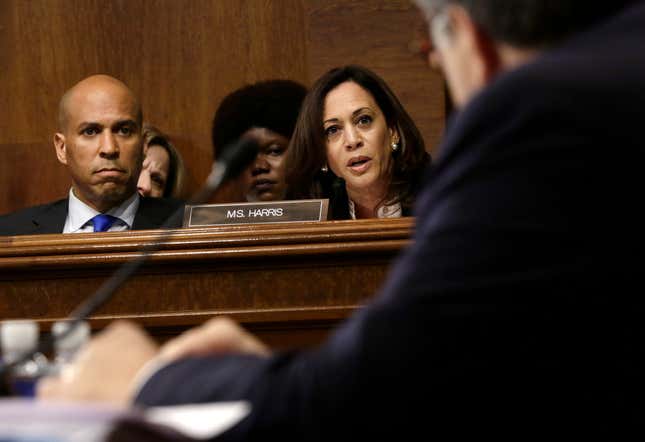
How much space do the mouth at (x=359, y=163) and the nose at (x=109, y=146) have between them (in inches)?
34.1

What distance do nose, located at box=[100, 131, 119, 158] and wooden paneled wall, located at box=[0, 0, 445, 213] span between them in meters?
0.91

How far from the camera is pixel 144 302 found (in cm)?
275

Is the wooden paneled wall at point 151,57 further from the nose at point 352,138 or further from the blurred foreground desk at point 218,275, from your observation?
the blurred foreground desk at point 218,275

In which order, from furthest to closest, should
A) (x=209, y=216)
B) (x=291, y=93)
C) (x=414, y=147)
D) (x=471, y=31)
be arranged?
1. (x=291, y=93)
2. (x=414, y=147)
3. (x=209, y=216)
4. (x=471, y=31)

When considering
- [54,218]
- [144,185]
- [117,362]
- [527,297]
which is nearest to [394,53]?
[144,185]

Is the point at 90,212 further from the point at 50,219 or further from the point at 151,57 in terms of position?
the point at 151,57

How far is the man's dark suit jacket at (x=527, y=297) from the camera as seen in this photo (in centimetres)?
85

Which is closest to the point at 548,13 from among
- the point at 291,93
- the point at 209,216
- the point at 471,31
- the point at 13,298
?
the point at 471,31

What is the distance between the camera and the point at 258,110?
16.0 ft

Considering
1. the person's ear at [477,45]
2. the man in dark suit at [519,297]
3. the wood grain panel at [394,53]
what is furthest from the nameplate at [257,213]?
the man in dark suit at [519,297]

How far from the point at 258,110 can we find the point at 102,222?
3.58 ft

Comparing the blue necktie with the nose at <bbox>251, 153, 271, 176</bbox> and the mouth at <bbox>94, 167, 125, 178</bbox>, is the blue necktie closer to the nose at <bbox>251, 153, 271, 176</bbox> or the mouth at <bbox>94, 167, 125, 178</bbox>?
the mouth at <bbox>94, 167, 125, 178</bbox>

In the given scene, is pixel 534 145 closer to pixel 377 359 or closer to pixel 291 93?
pixel 377 359

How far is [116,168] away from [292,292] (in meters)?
1.58
